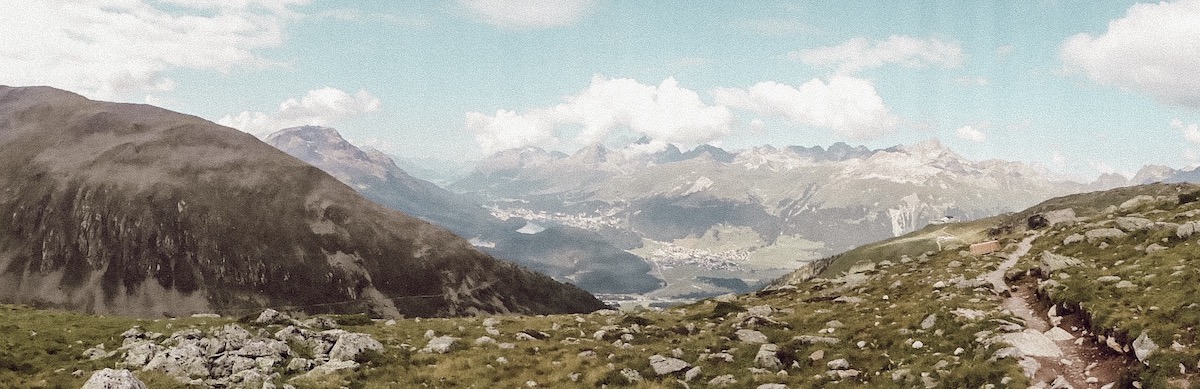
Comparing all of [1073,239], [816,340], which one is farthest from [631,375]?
[1073,239]

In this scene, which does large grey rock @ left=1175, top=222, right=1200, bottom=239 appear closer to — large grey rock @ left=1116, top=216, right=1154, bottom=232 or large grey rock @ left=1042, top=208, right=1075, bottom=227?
large grey rock @ left=1116, top=216, right=1154, bottom=232

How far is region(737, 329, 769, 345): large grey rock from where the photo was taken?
38.5 meters

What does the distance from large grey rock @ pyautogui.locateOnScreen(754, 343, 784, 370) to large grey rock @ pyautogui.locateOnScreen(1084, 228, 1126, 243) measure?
35741 millimetres

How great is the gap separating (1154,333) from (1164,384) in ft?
16.3

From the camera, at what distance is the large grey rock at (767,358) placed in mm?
32281

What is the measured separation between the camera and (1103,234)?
50.5 metres

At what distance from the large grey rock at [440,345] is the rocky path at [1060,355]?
30.2 meters

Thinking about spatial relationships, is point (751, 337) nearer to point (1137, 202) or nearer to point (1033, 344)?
point (1033, 344)

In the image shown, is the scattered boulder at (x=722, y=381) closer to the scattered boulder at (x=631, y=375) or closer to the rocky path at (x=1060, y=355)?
the scattered boulder at (x=631, y=375)

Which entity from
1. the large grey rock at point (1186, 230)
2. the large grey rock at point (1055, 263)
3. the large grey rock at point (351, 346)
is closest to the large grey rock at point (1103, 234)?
the large grey rock at point (1186, 230)

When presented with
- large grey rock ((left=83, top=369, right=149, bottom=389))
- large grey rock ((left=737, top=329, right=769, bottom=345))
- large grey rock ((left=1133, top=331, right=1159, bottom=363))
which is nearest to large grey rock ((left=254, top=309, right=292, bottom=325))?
large grey rock ((left=83, top=369, right=149, bottom=389))

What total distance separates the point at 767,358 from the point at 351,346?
77.2 feet

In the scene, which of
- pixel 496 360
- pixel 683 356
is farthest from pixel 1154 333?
pixel 496 360

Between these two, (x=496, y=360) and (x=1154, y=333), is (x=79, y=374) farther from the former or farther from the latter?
(x=1154, y=333)
